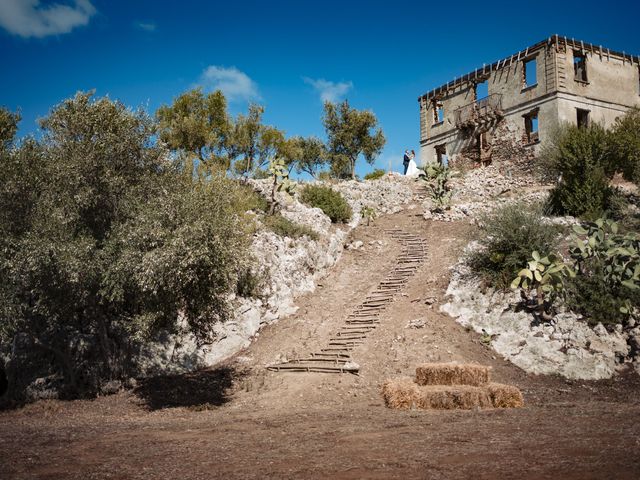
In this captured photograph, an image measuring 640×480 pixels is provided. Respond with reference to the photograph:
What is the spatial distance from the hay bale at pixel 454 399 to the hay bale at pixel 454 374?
2.28ft

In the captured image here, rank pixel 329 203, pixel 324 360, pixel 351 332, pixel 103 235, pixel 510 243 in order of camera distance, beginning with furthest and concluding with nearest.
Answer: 1. pixel 329 203
2. pixel 510 243
3. pixel 351 332
4. pixel 324 360
5. pixel 103 235

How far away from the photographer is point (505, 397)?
12.6 metres

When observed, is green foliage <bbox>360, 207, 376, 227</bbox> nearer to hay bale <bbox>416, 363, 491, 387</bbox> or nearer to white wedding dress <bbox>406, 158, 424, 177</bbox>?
white wedding dress <bbox>406, 158, 424, 177</bbox>

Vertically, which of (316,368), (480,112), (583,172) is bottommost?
(316,368)

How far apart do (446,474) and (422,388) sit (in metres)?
6.15

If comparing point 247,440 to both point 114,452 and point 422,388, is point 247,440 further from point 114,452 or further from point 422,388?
point 422,388

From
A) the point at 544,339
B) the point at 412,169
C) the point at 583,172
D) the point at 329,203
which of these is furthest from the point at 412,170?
the point at 544,339

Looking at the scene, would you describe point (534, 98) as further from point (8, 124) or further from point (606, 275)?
point (8, 124)

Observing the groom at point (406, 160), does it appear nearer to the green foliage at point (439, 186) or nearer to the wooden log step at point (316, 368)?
the green foliage at point (439, 186)

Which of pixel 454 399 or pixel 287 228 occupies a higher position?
pixel 287 228

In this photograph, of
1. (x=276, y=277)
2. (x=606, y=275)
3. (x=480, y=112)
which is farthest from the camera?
(x=480, y=112)

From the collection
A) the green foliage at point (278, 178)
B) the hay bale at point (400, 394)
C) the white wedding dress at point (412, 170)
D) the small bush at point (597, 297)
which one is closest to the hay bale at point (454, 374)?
the hay bale at point (400, 394)

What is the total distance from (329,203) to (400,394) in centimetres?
1741

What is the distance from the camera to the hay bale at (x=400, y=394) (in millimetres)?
12727
